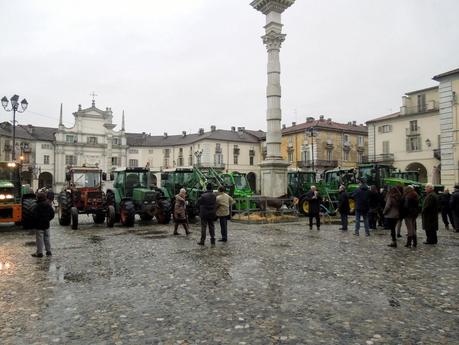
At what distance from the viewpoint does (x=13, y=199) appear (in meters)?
17.1

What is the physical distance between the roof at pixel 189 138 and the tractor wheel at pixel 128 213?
56.7m

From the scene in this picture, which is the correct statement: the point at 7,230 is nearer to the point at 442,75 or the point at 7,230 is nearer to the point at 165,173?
the point at 165,173

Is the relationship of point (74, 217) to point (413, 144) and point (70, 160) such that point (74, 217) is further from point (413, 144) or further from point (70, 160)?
point (70, 160)

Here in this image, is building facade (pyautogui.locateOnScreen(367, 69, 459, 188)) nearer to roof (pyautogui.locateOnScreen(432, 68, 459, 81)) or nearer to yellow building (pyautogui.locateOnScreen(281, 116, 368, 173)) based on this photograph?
roof (pyautogui.locateOnScreen(432, 68, 459, 81))

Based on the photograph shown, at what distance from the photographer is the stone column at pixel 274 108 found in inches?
932

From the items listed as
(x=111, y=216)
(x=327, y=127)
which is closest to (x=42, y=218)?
(x=111, y=216)

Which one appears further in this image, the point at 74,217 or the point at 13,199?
the point at 74,217

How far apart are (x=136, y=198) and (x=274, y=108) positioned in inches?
405

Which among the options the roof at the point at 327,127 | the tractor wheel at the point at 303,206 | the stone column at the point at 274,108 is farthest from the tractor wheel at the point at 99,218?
the roof at the point at 327,127

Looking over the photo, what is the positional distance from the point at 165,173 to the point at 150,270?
15848 mm

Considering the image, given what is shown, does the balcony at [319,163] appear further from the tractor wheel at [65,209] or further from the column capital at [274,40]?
the tractor wheel at [65,209]

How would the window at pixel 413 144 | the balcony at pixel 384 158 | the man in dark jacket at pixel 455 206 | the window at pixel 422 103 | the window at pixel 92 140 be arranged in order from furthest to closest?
1. the window at pixel 92 140
2. the balcony at pixel 384 158
3. the window at pixel 422 103
4. the window at pixel 413 144
5. the man in dark jacket at pixel 455 206

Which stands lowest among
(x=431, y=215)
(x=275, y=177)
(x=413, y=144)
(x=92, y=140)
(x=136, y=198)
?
(x=431, y=215)

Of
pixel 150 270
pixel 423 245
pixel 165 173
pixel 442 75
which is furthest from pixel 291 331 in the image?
pixel 442 75
